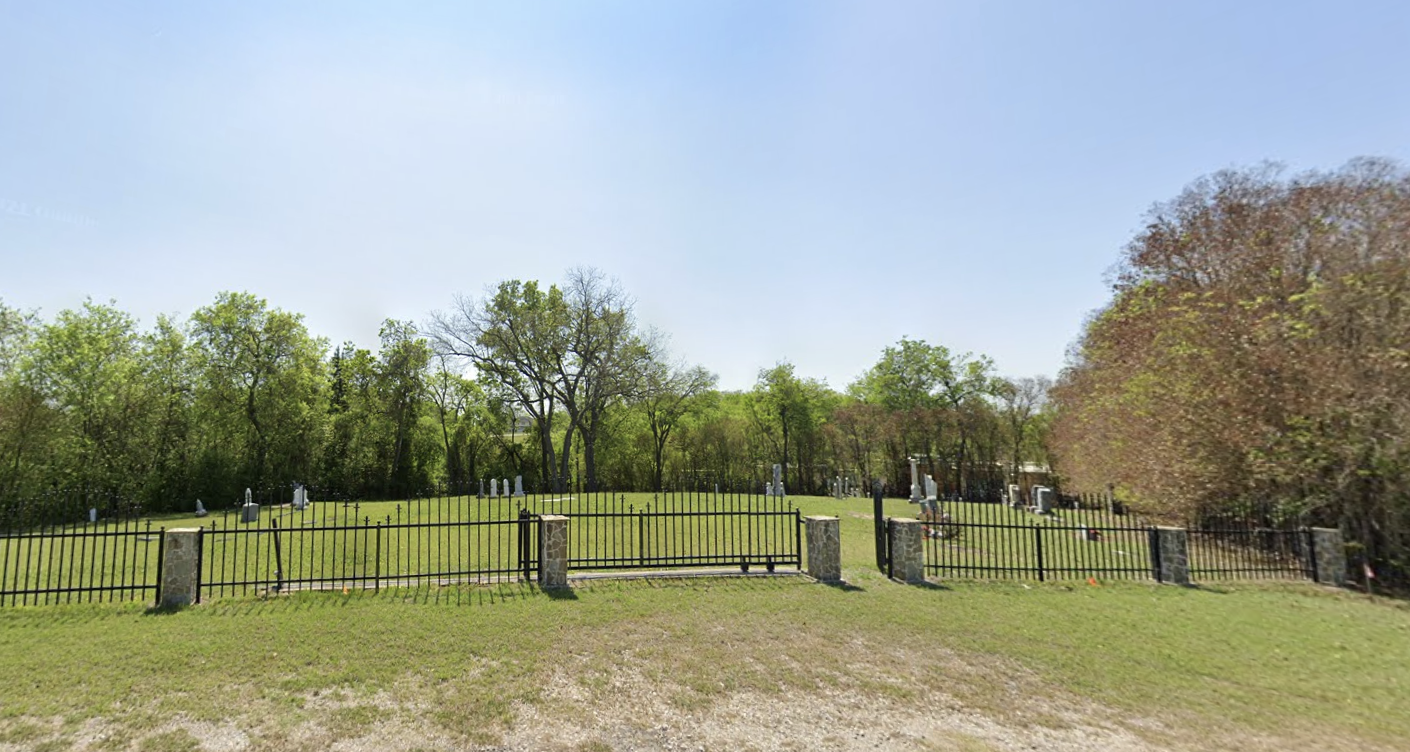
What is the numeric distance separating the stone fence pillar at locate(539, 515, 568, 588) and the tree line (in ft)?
52.5

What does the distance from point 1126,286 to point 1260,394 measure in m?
7.55

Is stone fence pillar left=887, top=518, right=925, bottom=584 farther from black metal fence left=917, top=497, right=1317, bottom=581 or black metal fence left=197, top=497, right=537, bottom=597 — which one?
black metal fence left=197, top=497, right=537, bottom=597

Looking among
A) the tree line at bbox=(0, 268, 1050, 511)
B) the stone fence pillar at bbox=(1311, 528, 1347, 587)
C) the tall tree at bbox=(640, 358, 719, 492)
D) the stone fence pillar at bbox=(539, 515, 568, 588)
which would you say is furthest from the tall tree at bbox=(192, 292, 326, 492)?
the stone fence pillar at bbox=(1311, 528, 1347, 587)

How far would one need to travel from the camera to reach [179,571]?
8.08m

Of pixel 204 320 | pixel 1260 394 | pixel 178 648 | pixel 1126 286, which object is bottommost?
pixel 178 648

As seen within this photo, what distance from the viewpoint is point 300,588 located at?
877 cm

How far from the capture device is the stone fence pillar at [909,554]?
10.4m

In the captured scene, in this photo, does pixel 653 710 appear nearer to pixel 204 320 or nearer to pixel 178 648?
pixel 178 648

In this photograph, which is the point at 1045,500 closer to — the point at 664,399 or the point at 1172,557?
the point at 1172,557

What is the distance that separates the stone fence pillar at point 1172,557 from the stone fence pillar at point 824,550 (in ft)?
20.2

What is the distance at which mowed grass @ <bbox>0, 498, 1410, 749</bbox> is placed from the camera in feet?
16.9

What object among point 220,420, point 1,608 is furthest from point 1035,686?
point 220,420

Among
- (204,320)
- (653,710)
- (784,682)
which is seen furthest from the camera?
(204,320)

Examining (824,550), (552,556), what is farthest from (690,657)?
(824,550)
